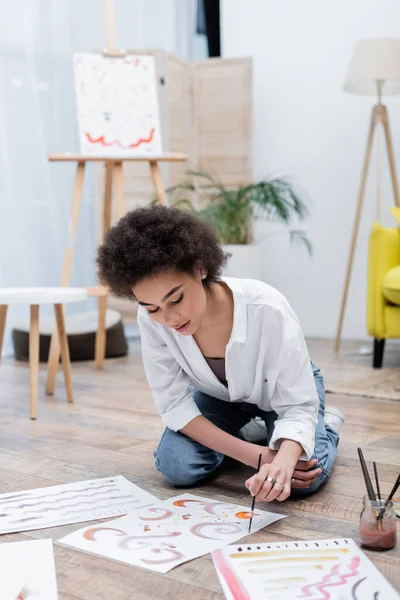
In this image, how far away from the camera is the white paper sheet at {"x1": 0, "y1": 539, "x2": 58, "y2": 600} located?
3.86 ft

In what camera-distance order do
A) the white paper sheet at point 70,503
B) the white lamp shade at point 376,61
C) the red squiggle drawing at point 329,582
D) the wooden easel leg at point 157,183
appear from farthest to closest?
the white lamp shade at point 376,61, the wooden easel leg at point 157,183, the white paper sheet at point 70,503, the red squiggle drawing at point 329,582

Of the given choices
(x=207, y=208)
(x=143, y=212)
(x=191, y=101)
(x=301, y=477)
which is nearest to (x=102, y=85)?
(x=207, y=208)

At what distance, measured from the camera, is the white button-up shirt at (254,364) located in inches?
62.6

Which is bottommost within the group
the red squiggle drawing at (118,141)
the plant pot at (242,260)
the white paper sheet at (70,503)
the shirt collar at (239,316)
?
the white paper sheet at (70,503)

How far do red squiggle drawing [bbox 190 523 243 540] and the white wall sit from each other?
318cm

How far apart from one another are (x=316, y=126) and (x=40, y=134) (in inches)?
64.3

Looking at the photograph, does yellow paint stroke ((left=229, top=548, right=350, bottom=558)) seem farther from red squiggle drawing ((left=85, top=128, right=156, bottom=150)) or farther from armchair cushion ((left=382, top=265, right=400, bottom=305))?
red squiggle drawing ((left=85, top=128, right=156, bottom=150))

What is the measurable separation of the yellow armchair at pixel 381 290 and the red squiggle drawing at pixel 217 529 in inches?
83.5

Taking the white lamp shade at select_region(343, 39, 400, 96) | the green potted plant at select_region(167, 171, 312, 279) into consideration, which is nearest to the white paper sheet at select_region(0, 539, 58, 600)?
the green potted plant at select_region(167, 171, 312, 279)

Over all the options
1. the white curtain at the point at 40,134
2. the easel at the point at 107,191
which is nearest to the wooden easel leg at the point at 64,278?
the easel at the point at 107,191

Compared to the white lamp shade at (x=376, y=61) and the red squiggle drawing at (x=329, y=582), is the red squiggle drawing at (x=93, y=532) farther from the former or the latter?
the white lamp shade at (x=376, y=61)

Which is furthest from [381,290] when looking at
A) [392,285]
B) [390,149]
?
[390,149]

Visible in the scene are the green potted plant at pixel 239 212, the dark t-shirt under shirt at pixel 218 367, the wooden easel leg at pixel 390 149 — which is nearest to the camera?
the dark t-shirt under shirt at pixel 218 367

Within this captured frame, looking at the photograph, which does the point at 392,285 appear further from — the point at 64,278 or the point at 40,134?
the point at 40,134
